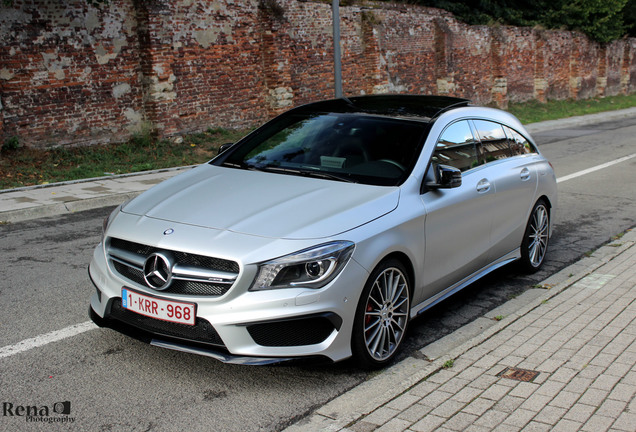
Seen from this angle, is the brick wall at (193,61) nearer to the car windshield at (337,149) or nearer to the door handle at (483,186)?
the car windshield at (337,149)

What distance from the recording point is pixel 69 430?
142 inches

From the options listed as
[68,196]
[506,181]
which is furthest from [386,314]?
[68,196]

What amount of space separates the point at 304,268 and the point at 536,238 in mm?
3492

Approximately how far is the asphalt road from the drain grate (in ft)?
2.54

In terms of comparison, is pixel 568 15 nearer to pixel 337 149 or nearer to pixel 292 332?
pixel 337 149

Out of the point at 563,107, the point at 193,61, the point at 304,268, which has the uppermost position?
the point at 193,61

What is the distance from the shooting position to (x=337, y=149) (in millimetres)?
5293

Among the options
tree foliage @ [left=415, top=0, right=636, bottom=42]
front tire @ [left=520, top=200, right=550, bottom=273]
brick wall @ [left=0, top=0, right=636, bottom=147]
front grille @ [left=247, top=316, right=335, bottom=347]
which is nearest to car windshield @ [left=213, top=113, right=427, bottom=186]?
front grille @ [left=247, top=316, right=335, bottom=347]

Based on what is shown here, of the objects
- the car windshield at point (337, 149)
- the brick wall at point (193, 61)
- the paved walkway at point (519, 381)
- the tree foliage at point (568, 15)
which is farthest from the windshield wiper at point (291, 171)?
the tree foliage at point (568, 15)

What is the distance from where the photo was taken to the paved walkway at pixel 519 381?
143 inches

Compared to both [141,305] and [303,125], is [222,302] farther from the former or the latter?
[303,125]

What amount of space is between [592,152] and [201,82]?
954 centimetres

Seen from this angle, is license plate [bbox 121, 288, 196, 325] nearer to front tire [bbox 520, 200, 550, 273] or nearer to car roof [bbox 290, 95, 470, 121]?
car roof [bbox 290, 95, 470, 121]

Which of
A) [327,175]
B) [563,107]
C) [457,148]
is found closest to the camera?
[327,175]
